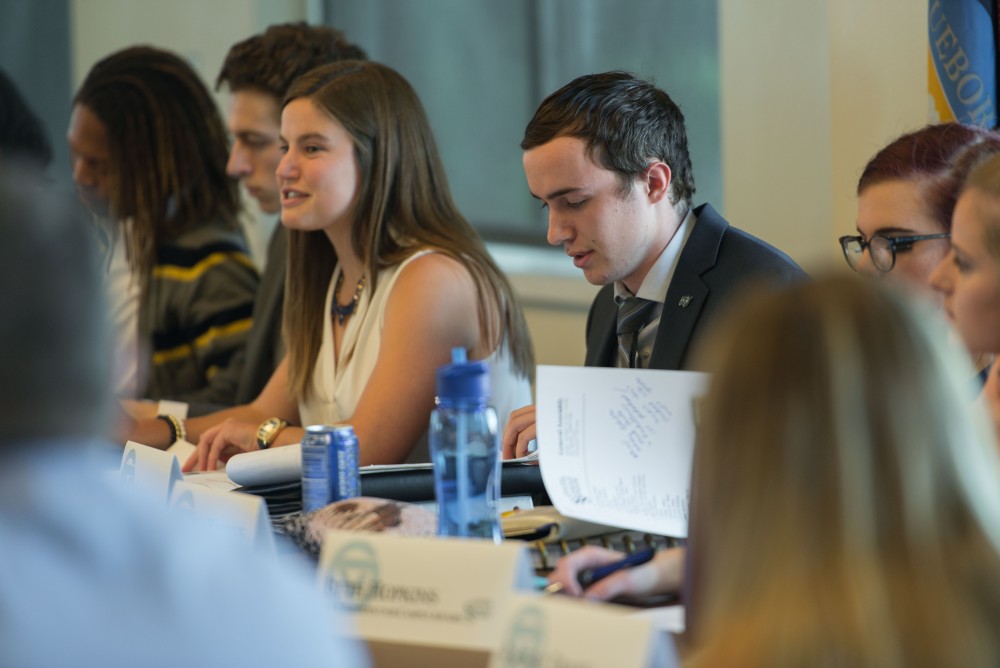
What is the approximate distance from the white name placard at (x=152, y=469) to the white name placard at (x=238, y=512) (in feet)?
0.34

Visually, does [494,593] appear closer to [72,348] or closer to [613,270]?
[72,348]

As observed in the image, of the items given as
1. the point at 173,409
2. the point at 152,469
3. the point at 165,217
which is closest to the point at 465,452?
the point at 152,469

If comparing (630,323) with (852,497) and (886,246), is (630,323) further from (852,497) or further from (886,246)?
(852,497)

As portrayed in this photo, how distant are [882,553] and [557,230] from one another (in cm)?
150

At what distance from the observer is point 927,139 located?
2025mm

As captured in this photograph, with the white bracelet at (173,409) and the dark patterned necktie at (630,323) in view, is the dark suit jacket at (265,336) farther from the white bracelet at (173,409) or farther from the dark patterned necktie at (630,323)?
the dark patterned necktie at (630,323)

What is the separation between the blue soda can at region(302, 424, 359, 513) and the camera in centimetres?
159

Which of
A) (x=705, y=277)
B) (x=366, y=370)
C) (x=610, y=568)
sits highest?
(x=705, y=277)

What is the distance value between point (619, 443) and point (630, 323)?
0.71 metres

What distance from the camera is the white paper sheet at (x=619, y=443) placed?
4.80 feet

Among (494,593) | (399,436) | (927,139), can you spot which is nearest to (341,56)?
(399,436)

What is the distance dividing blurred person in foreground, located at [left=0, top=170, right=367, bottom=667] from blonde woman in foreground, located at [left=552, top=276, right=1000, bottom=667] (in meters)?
0.28

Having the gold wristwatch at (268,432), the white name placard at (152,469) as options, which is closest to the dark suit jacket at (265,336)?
the gold wristwatch at (268,432)

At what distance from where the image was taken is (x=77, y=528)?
2.31ft
